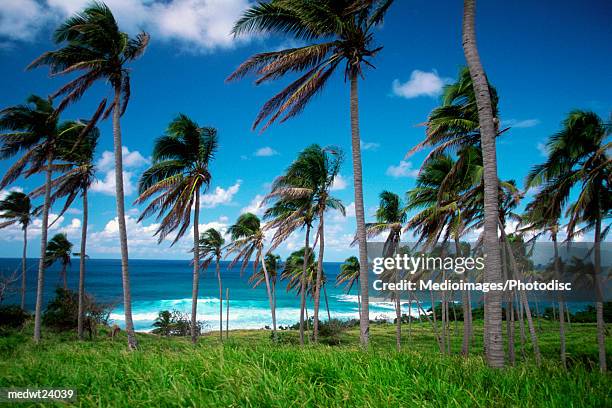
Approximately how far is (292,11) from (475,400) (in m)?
9.32

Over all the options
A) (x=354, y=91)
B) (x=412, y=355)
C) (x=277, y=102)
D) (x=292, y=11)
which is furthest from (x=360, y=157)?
(x=412, y=355)

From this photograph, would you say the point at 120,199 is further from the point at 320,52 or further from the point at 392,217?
the point at 392,217

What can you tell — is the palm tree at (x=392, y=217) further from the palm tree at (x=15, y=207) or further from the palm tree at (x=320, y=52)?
the palm tree at (x=15, y=207)

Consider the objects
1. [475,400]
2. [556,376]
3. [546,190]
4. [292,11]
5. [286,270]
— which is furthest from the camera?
[286,270]

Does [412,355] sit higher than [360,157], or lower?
lower

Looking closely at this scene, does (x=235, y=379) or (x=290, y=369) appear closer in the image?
(x=235, y=379)

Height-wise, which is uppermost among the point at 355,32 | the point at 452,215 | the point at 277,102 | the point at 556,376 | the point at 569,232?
the point at 355,32

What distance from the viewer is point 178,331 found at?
1385 inches

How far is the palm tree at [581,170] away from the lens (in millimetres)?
11570

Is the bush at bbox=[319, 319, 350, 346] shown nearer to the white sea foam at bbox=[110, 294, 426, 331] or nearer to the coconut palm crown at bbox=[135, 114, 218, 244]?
the coconut palm crown at bbox=[135, 114, 218, 244]

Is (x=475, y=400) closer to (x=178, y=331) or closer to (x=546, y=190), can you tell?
(x=546, y=190)

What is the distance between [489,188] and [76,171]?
16568mm

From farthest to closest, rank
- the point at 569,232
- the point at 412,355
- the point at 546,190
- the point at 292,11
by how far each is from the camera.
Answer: the point at 546,190, the point at 569,232, the point at 292,11, the point at 412,355

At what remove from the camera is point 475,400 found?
135 inches
